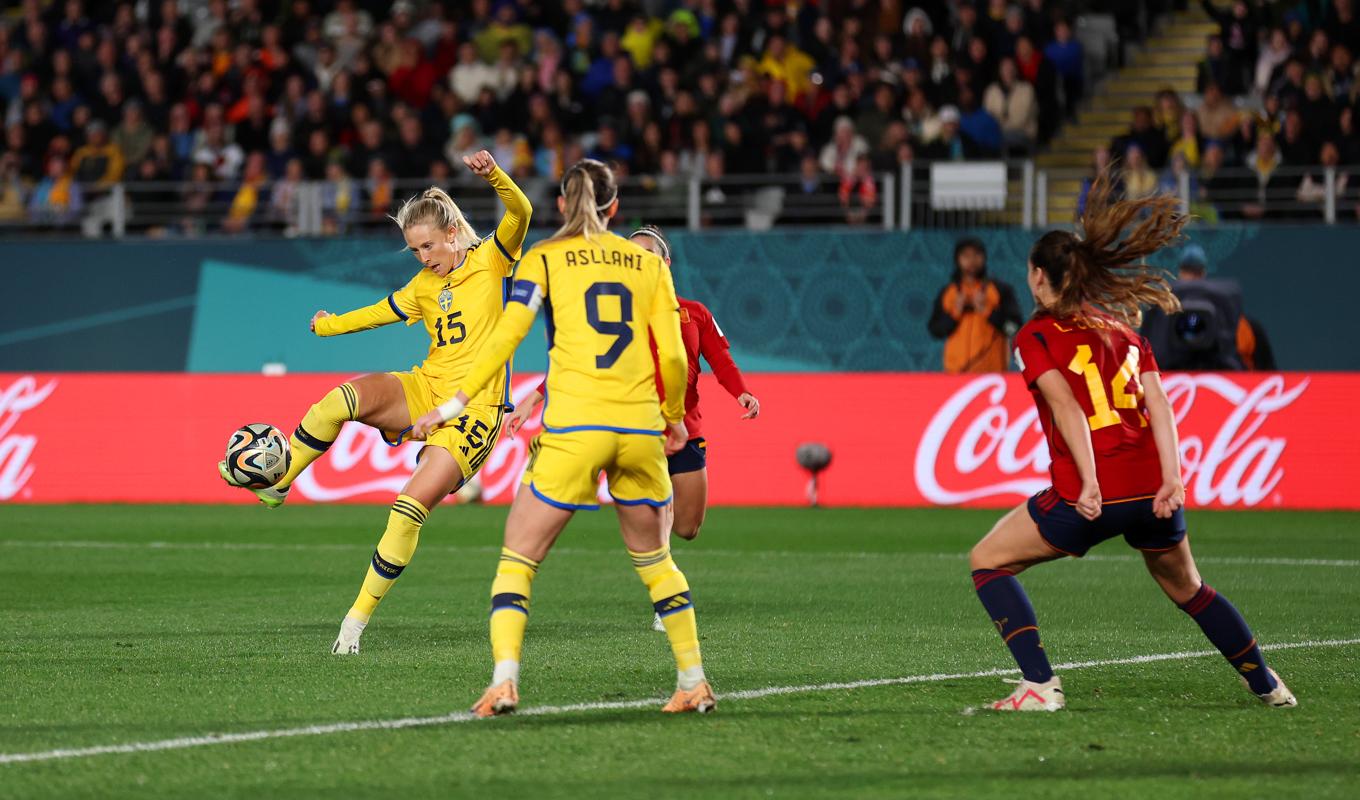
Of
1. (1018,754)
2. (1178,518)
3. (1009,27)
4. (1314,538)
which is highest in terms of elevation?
(1009,27)

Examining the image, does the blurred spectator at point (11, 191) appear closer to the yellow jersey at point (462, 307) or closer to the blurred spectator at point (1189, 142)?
the blurred spectator at point (1189, 142)

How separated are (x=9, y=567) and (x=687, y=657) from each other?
25.5 ft

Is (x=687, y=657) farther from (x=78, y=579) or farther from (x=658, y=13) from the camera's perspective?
(x=658, y=13)

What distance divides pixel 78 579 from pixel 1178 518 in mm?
7994

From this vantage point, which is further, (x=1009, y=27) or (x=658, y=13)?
(x=658, y=13)

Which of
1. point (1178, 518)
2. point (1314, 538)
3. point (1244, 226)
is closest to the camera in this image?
point (1178, 518)

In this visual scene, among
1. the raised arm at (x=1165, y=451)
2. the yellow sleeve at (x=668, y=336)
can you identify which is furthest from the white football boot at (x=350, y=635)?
the raised arm at (x=1165, y=451)

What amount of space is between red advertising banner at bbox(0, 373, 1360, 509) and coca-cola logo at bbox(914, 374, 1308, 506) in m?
0.01

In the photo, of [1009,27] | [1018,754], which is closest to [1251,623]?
[1018,754]

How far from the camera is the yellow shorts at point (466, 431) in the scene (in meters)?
9.29

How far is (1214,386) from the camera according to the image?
17250 millimetres

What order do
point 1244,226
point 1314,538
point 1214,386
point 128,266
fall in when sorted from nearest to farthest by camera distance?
point 1314,538 → point 1214,386 → point 1244,226 → point 128,266

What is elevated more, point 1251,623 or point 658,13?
point 658,13

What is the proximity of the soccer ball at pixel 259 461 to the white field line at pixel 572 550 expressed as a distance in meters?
4.79
